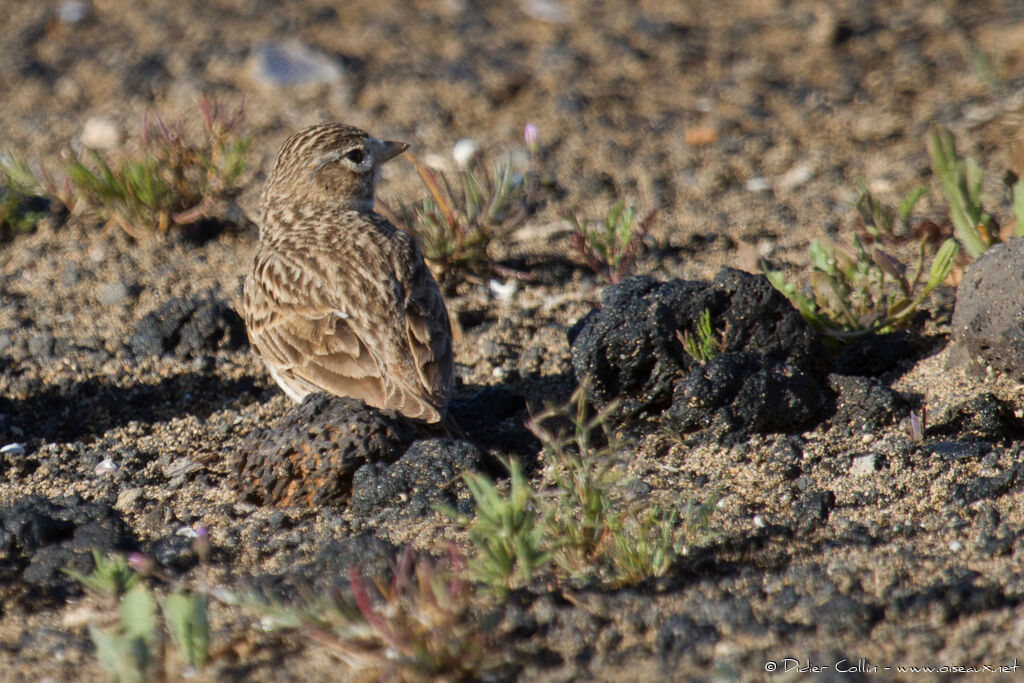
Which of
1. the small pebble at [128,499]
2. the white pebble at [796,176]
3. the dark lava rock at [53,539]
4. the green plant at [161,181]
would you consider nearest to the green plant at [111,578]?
the dark lava rock at [53,539]

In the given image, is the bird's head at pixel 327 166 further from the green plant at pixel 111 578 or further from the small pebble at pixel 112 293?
the green plant at pixel 111 578

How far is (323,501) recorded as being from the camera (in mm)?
4570

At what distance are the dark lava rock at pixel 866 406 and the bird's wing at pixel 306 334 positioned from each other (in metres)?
1.93

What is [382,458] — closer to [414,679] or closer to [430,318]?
[430,318]

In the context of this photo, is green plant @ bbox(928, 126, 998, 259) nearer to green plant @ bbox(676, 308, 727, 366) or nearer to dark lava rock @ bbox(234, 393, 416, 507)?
green plant @ bbox(676, 308, 727, 366)

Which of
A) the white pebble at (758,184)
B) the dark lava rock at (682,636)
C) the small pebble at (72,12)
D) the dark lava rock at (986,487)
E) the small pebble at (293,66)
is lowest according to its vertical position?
the dark lava rock at (682,636)

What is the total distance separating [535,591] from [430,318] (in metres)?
1.66

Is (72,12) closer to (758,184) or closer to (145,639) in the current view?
(758,184)

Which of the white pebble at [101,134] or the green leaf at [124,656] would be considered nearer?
the green leaf at [124,656]

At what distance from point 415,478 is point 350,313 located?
938 millimetres

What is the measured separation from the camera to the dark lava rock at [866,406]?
16.1 feet

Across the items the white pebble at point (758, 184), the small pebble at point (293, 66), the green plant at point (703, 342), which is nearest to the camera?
the green plant at point (703, 342)

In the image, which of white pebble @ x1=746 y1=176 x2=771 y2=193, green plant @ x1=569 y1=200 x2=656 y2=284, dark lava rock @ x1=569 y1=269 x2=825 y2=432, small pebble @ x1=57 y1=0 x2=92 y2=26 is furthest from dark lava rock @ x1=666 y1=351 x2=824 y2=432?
small pebble @ x1=57 y1=0 x2=92 y2=26

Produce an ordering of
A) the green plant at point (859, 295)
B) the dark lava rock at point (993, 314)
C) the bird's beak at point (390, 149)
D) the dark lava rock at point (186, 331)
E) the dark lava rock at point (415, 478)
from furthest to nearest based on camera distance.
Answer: the bird's beak at point (390, 149) → the dark lava rock at point (186, 331) → the green plant at point (859, 295) → the dark lava rock at point (993, 314) → the dark lava rock at point (415, 478)
